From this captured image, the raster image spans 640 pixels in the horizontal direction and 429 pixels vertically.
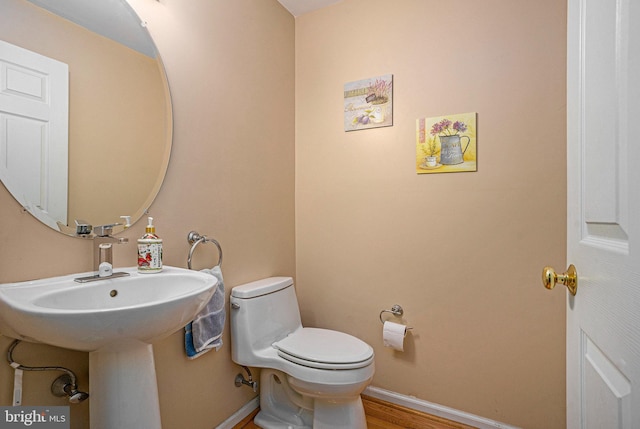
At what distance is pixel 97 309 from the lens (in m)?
0.71

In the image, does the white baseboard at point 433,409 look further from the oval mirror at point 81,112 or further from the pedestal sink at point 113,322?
the oval mirror at point 81,112

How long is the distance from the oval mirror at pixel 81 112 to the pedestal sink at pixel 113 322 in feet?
0.80

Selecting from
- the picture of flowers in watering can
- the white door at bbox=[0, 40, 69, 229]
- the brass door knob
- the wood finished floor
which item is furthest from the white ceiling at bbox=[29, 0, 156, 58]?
the wood finished floor

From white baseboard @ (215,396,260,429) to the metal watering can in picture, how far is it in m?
1.67

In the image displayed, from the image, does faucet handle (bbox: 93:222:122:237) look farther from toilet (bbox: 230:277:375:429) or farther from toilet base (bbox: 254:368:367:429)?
toilet base (bbox: 254:368:367:429)

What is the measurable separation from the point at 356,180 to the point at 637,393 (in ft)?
5.24

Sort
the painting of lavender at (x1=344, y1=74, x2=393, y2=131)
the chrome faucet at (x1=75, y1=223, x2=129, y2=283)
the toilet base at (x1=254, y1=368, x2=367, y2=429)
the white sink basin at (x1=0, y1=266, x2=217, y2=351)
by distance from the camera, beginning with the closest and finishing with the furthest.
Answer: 1. the white sink basin at (x1=0, y1=266, x2=217, y2=351)
2. the chrome faucet at (x1=75, y1=223, x2=129, y2=283)
3. the toilet base at (x1=254, y1=368, x2=367, y2=429)
4. the painting of lavender at (x1=344, y1=74, x2=393, y2=131)

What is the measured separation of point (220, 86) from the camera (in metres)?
1.59

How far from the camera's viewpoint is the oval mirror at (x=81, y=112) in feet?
3.05

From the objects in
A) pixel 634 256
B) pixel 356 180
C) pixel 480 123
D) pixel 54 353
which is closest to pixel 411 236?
pixel 356 180

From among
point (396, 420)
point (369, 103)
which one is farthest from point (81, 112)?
point (396, 420)

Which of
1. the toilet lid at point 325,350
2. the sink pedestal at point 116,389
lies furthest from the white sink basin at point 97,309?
the toilet lid at point 325,350

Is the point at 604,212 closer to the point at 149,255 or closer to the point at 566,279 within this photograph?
the point at 566,279

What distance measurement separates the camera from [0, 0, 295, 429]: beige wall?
0.97 m
